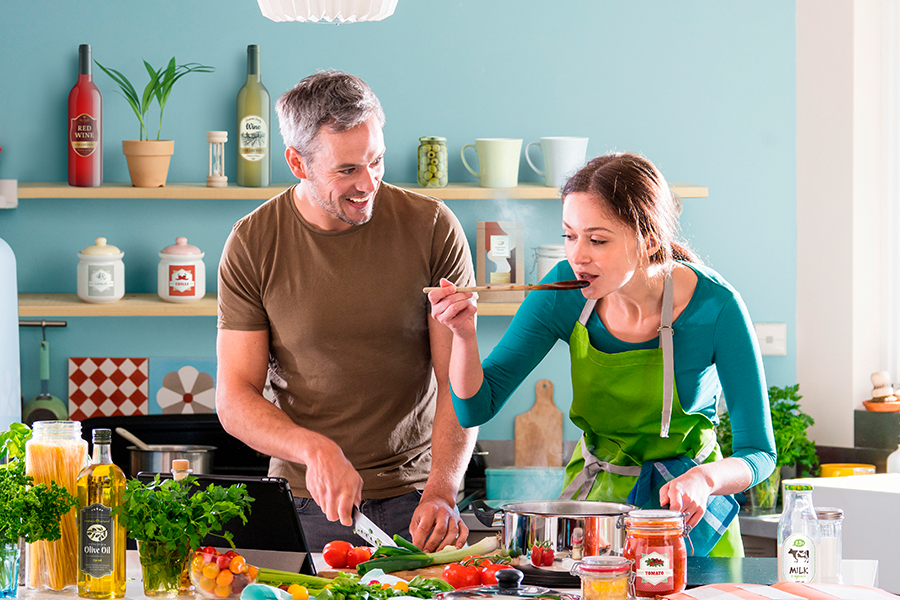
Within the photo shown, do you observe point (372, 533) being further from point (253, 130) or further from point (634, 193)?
point (253, 130)

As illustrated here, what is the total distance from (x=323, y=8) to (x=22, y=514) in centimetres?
91

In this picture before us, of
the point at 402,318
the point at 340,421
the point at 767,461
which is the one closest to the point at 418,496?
the point at 340,421

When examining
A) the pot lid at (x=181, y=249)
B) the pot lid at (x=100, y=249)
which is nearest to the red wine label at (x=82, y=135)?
the pot lid at (x=100, y=249)

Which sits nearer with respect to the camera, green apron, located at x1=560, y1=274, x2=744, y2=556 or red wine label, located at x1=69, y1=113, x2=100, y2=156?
green apron, located at x1=560, y1=274, x2=744, y2=556

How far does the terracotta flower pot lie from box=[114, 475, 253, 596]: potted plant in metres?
1.93

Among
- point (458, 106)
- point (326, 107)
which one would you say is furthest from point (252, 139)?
point (326, 107)

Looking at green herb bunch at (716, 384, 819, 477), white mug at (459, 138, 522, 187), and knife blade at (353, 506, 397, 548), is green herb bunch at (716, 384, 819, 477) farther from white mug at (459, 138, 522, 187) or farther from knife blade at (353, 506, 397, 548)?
knife blade at (353, 506, 397, 548)

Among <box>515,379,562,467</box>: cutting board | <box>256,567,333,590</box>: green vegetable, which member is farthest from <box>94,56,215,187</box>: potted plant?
<box>256,567,333,590</box>: green vegetable

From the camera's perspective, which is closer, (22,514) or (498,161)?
(22,514)

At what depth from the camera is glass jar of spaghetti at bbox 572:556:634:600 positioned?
1.20 metres

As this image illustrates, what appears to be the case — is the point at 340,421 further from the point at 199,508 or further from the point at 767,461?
the point at 767,461

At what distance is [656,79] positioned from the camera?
11.0 feet

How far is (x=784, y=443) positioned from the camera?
3074 mm

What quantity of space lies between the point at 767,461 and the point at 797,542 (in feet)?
1.21
